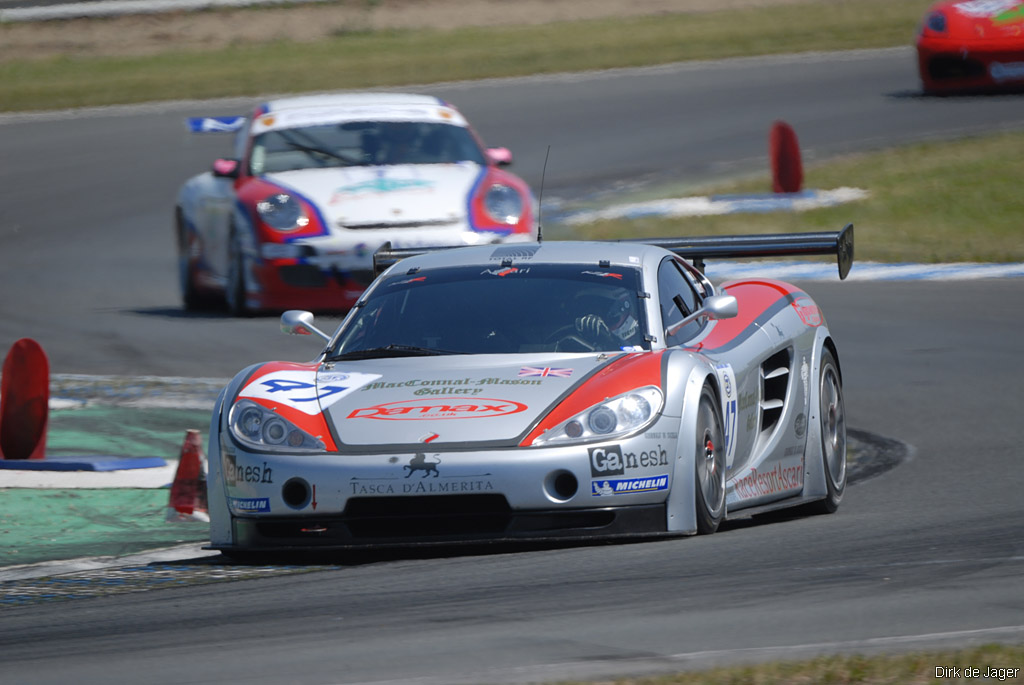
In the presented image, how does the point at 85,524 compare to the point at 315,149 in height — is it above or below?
below

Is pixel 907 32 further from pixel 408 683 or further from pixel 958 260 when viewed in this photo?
pixel 408 683

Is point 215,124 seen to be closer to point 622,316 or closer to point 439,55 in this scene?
point 622,316

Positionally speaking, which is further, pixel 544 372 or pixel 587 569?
pixel 544 372

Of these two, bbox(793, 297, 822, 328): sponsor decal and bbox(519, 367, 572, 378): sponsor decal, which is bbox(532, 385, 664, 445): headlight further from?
bbox(793, 297, 822, 328): sponsor decal

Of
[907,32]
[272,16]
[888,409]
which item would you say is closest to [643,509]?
[888,409]

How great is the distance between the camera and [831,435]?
806cm

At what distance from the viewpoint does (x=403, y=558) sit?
6.58m

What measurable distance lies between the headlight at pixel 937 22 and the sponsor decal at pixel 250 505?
54.0 feet

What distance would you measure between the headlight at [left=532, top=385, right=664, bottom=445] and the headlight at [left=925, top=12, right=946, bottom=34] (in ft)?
52.5

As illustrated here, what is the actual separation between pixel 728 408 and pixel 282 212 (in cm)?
668

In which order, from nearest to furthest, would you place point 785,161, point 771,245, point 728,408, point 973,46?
point 728,408, point 771,245, point 785,161, point 973,46

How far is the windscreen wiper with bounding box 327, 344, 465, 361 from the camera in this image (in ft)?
23.5

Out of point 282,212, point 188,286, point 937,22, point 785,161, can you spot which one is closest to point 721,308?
point 282,212

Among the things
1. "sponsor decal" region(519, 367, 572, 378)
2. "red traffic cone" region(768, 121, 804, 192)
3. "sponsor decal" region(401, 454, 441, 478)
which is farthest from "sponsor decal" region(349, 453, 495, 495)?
"red traffic cone" region(768, 121, 804, 192)
